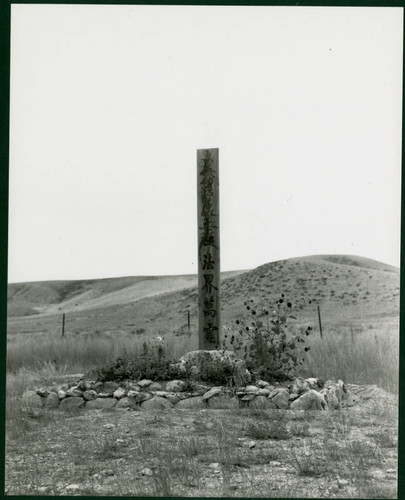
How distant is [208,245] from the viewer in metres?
11.3

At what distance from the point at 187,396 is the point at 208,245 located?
10.4ft

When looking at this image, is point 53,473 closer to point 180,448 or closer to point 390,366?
point 180,448

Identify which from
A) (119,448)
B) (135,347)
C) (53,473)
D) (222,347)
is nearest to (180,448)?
(119,448)

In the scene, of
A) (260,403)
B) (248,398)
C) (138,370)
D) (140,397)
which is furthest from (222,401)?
(138,370)

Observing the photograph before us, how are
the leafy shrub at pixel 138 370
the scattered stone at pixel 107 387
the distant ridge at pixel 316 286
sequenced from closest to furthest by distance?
the scattered stone at pixel 107 387
the leafy shrub at pixel 138 370
the distant ridge at pixel 316 286

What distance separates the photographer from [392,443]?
23.0ft

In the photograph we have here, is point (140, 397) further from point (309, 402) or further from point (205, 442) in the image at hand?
point (309, 402)

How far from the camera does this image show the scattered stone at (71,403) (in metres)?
9.08

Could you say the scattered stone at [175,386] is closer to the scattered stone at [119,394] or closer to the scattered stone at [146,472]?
the scattered stone at [119,394]

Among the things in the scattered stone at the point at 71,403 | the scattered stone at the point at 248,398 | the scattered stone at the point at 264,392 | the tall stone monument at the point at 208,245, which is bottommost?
the scattered stone at the point at 71,403

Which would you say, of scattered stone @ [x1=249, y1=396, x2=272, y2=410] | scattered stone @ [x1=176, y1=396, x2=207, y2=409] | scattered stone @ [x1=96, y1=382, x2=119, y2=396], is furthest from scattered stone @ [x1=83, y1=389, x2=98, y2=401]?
scattered stone @ [x1=249, y1=396, x2=272, y2=410]

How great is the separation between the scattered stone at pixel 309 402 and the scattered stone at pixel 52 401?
11.1ft

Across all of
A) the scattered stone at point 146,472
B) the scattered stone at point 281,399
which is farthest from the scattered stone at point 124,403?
the scattered stone at point 146,472

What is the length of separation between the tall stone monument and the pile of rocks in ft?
6.02
